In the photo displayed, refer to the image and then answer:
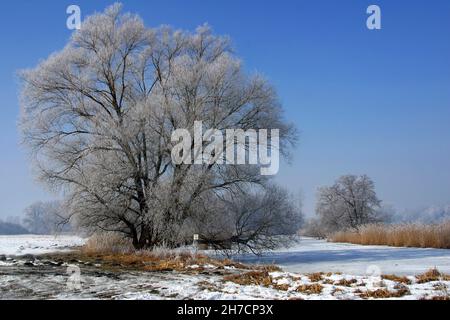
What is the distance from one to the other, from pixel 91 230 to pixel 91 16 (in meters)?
10.1

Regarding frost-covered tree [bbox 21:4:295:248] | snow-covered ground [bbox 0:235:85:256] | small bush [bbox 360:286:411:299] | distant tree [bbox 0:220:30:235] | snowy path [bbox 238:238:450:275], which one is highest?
frost-covered tree [bbox 21:4:295:248]

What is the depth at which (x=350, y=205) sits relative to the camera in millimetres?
64812

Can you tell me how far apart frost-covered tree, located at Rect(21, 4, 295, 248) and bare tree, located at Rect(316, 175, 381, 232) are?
4452 cm

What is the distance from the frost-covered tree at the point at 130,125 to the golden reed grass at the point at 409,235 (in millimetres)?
9016

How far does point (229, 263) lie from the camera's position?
49.9 ft

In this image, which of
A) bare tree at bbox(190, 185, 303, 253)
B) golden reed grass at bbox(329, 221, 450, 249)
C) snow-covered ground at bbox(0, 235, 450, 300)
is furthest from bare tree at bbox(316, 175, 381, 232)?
snow-covered ground at bbox(0, 235, 450, 300)

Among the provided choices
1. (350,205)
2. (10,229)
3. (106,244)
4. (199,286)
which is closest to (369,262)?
(199,286)

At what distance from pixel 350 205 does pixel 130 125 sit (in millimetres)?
49763

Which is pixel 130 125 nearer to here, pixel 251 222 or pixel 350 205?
pixel 251 222

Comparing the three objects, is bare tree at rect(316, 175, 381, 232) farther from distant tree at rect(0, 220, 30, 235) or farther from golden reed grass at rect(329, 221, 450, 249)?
distant tree at rect(0, 220, 30, 235)

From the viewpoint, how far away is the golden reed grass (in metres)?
23.4

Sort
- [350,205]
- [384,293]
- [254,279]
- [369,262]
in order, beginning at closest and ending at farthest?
[384,293] → [254,279] → [369,262] → [350,205]

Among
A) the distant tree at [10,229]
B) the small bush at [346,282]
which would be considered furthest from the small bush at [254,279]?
the distant tree at [10,229]
